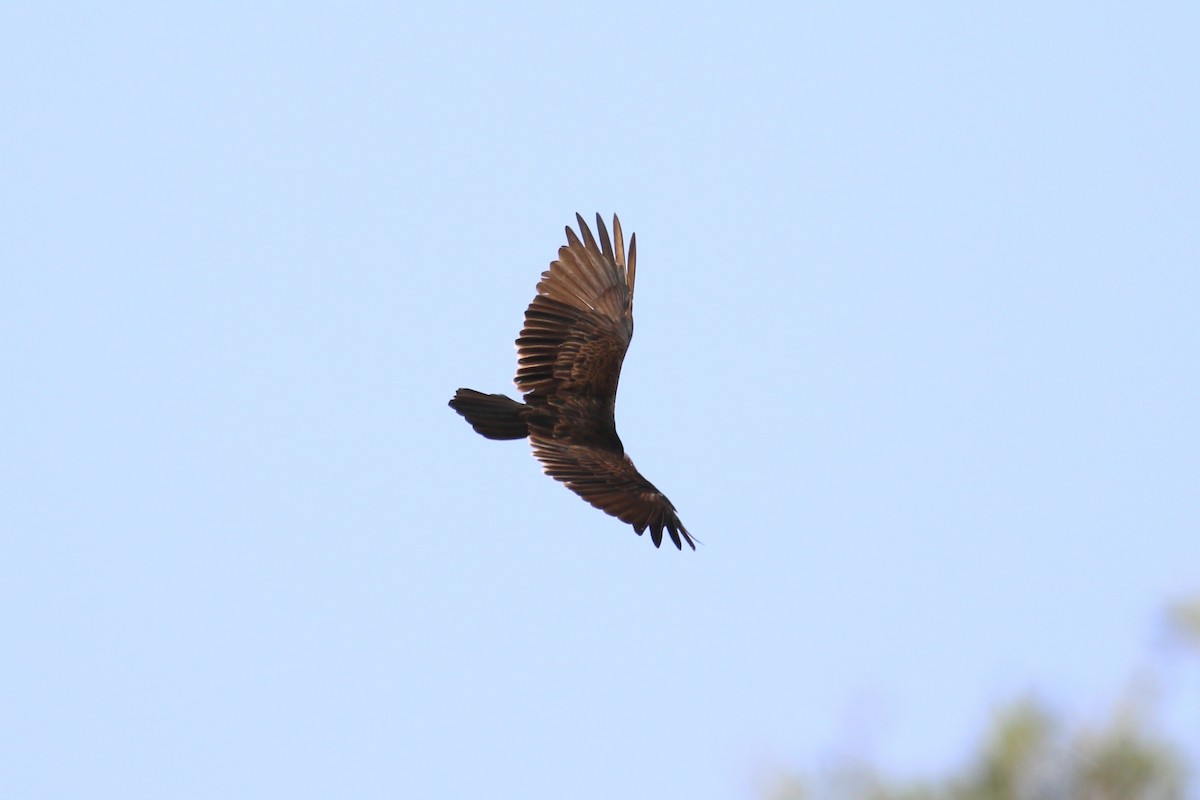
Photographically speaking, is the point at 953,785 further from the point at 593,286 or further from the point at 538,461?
the point at 593,286

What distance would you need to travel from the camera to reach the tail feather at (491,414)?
39.5 ft

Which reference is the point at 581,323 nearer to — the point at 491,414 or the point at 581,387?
the point at 581,387

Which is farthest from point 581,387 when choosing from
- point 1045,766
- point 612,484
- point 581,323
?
point 1045,766

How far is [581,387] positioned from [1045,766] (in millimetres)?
8481

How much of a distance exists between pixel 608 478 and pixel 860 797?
7235 millimetres

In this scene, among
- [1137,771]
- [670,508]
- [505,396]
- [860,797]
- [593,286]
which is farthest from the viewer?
[593,286]

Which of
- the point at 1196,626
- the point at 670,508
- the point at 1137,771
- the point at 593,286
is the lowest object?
the point at 1137,771

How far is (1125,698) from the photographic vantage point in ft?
13.6

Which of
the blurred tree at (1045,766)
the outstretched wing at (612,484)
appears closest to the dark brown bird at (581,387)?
the outstretched wing at (612,484)

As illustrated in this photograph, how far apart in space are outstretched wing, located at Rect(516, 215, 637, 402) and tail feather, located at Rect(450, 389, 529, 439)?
0.32 metres

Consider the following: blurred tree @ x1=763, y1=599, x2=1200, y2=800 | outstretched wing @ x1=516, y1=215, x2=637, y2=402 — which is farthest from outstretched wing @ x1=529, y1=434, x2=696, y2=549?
blurred tree @ x1=763, y1=599, x2=1200, y2=800

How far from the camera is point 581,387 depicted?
40.8 feet

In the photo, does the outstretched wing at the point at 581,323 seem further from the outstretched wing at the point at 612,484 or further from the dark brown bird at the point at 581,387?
the outstretched wing at the point at 612,484

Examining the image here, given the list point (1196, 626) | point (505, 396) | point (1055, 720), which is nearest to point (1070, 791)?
point (1055, 720)
